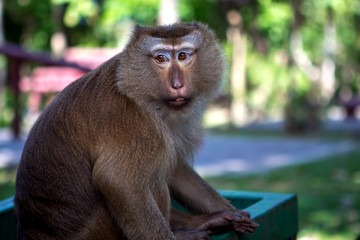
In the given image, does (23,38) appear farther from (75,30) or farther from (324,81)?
(324,81)

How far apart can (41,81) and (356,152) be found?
1841 cm

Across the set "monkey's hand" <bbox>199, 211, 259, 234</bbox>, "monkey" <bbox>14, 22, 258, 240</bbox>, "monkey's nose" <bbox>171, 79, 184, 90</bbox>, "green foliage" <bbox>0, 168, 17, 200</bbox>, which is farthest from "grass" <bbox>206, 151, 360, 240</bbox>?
"monkey's nose" <bbox>171, 79, 184, 90</bbox>

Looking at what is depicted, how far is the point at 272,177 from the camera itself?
10.4 metres

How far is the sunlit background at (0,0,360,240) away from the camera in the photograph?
938 cm

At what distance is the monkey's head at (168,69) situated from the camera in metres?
3.23

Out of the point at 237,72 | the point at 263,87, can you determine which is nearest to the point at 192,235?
the point at 237,72

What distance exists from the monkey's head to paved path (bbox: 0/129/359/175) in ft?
22.7

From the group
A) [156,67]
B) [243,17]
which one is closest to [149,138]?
[156,67]

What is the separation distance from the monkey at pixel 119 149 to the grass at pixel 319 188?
138 inches

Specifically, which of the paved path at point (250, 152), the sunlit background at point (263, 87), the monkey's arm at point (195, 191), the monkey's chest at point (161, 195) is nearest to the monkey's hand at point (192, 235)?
the monkey's chest at point (161, 195)

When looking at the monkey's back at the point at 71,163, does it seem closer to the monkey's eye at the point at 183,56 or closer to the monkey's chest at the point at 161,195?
the monkey's chest at the point at 161,195

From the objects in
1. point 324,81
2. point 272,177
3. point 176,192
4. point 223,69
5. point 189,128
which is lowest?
point 324,81

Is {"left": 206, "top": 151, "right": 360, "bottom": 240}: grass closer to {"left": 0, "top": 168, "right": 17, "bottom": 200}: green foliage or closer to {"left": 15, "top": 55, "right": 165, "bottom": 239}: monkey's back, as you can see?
{"left": 0, "top": 168, "right": 17, "bottom": 200}: green foliage

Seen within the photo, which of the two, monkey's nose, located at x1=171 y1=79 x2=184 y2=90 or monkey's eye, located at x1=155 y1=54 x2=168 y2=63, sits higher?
monkey's eye, located at x1=155 y1=54 x2=168 y2=63
